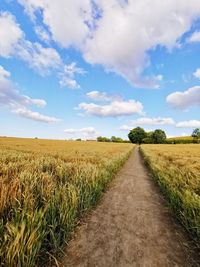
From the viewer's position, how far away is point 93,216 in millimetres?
4988

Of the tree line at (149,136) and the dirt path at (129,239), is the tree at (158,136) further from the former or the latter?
the dirt path at (129,239)

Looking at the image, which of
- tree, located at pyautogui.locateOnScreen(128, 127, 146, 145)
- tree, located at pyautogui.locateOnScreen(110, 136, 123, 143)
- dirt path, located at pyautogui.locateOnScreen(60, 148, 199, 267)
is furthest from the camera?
tree, located at pyautogui.locateOnScreen(110, 136, 123, 143)

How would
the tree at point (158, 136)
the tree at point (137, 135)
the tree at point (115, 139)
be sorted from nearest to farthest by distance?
the tree at point (158, 136) → the tree at point (137, 135) → the tree at point (115, 139)

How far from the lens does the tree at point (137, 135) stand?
13500cm

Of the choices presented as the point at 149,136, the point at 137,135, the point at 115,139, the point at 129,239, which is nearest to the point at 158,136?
the point at 149,136

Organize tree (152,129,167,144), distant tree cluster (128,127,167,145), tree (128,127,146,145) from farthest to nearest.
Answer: tree (128,127,146,145) < distant tree cluster (128,127,167,145) < tree (152,129,167,144)

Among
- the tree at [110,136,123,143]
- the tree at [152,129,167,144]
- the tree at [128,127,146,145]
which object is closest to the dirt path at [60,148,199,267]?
the tree at [152,129,167,144]

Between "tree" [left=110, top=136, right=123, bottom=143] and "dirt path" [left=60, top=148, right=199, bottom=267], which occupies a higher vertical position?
"tree" [left=110, top=136, right=123, bottom=143]

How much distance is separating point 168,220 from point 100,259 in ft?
8.34

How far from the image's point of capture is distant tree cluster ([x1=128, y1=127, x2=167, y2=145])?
405 ft

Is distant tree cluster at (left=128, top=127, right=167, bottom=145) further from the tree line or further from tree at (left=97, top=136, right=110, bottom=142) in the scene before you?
tree at (left=97, top=136, right=110, bottom=142)

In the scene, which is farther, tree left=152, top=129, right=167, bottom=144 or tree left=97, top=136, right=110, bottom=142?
tree left=97, top=136, right=110, bottom=142

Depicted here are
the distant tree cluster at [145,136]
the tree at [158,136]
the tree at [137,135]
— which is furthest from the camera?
the tree at [137,135]

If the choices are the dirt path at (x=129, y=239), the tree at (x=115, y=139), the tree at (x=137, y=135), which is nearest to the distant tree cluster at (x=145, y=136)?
the tree at (x=137, y=135)
